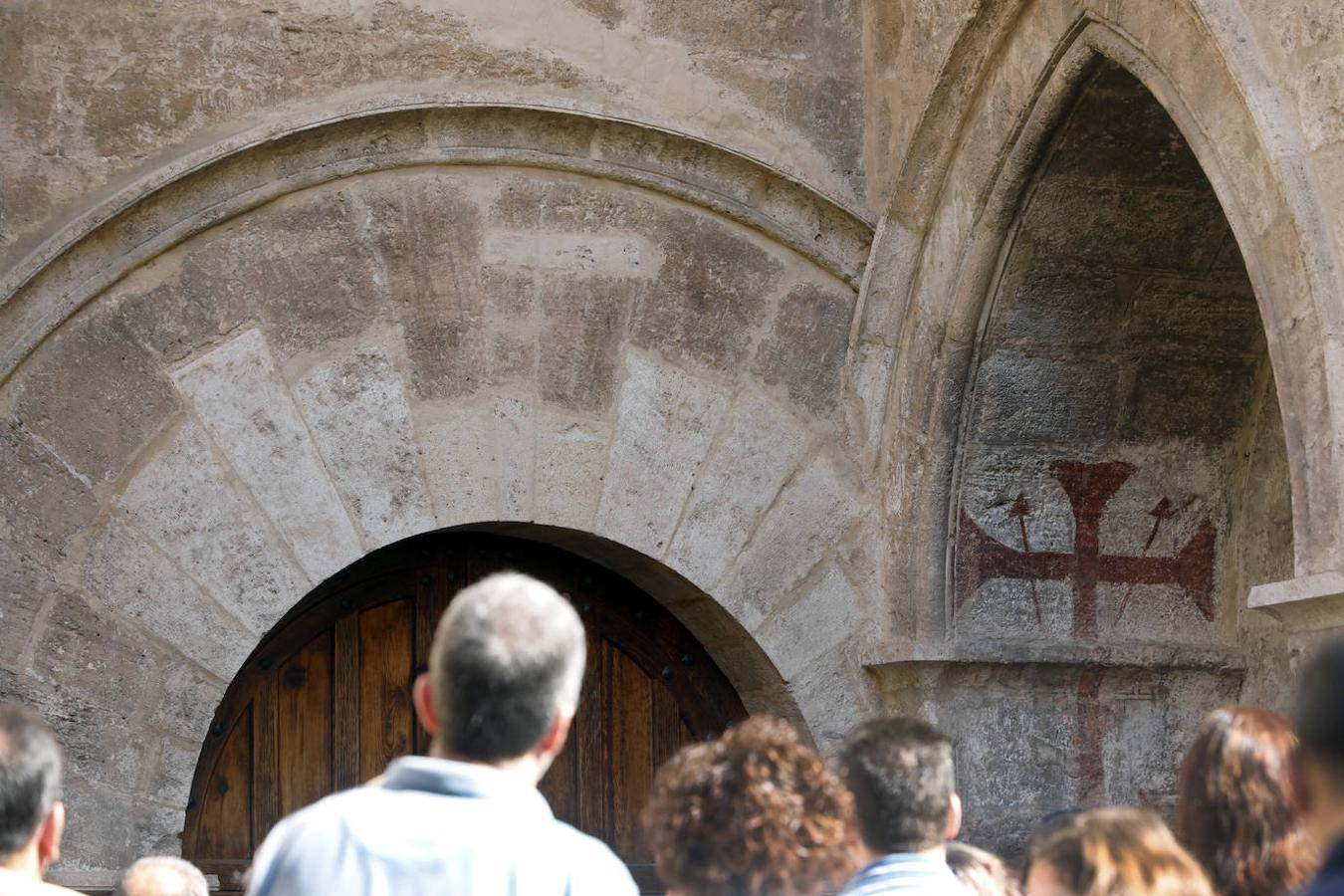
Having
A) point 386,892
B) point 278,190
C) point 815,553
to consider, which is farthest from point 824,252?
point 386,892

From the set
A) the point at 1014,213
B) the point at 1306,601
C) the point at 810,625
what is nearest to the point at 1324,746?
the point at 1306,601

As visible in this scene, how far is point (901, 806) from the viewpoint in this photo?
2.09m

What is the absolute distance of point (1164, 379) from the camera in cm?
412

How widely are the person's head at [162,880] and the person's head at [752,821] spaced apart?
974 millimetres

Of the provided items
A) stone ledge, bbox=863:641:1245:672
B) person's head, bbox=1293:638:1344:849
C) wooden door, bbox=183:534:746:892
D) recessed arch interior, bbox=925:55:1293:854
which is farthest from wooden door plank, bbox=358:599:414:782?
person's head, bbox=1293:638:1344:849

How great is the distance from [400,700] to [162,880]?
63.1 inches

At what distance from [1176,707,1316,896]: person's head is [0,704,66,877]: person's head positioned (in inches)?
49.2

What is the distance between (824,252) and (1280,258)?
1464 millimetres

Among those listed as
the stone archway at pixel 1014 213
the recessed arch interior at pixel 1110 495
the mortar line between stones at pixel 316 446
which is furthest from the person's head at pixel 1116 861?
the mortar line between stones at pixel 316 446

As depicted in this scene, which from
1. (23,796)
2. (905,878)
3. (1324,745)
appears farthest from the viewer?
(905,878)

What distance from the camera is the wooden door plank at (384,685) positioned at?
4145 millimetres

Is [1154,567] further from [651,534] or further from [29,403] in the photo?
[29,403]

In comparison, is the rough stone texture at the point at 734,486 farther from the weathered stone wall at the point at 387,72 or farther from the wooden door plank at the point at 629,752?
the weathered stone wall at the point at 387,72

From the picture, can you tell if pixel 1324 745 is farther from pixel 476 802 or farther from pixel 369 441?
pixel 369 441
